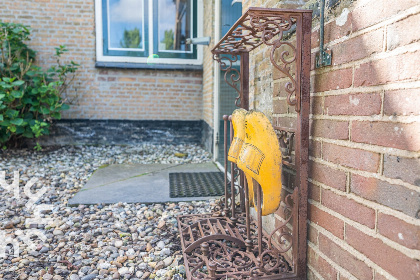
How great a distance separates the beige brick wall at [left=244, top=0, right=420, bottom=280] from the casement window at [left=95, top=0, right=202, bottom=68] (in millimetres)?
4927

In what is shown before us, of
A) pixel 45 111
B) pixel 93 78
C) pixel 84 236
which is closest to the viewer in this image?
pixel 84 236

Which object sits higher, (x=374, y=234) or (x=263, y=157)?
(x=263, y=157)

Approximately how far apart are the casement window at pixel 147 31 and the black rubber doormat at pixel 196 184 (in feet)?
9.33

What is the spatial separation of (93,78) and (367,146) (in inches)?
221

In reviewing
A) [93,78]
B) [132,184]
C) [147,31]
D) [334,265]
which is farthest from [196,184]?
[147,31]

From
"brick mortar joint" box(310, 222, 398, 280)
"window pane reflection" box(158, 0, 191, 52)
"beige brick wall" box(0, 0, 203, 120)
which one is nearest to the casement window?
"window pane reflection" box(158, 0, 191, 52)

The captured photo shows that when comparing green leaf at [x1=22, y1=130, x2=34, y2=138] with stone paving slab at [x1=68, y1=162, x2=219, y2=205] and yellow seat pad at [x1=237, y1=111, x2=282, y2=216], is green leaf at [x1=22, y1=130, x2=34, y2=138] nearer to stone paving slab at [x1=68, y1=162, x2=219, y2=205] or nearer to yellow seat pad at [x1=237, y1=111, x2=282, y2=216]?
stone paving slab at [x1=68, y1=162, x2=219, y2=205]

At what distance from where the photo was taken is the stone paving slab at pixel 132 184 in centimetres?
296

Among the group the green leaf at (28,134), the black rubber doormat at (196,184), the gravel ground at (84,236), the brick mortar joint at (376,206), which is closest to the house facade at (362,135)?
the brick mortar joint at (376,206)

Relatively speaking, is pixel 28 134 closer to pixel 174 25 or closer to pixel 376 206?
pixel 174 25

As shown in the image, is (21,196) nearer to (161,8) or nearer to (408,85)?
(408,85)

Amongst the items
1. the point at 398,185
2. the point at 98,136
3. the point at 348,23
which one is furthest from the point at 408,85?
the point at 98,136

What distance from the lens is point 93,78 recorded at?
5824mm

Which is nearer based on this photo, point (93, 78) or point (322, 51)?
point (322, 51)
